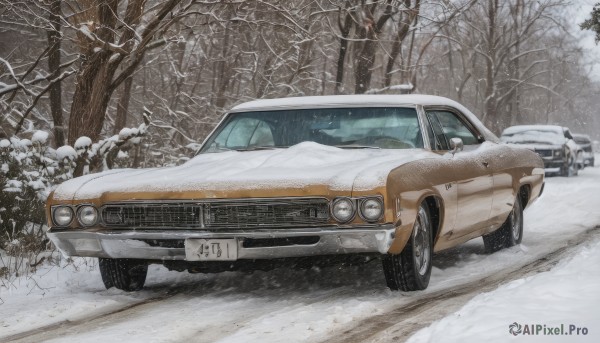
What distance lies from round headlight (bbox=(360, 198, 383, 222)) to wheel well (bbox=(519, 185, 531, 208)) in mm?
4064

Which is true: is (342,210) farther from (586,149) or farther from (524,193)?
(586,149)

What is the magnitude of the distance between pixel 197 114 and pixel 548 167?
34.8 feet

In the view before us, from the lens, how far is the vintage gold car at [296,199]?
18.6 feet

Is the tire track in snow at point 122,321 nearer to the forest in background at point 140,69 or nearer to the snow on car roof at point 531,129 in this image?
the forest in background at point 140,69

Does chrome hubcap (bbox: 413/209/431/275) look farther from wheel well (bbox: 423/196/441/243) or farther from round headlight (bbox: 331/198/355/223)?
round headlight (bbox: 331/198/355/223)

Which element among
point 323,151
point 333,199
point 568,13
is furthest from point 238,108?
point 568,13

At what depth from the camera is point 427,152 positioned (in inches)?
269

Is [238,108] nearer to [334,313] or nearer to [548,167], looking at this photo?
[334,313]

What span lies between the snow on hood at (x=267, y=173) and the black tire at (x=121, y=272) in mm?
611

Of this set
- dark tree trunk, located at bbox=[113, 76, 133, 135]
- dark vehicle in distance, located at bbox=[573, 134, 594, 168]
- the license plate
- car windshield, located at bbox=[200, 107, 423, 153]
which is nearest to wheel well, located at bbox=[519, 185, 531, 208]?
car windshield, located at bbox=[200, 107, 423, 153]

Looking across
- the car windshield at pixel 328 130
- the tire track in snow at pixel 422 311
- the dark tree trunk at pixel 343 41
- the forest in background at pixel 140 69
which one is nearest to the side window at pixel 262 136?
the car windshield at pixel 328 130

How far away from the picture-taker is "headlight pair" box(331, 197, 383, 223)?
5.58m

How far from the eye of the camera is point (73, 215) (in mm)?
6258

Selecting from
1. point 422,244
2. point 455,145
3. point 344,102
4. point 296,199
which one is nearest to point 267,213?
point 296,199
